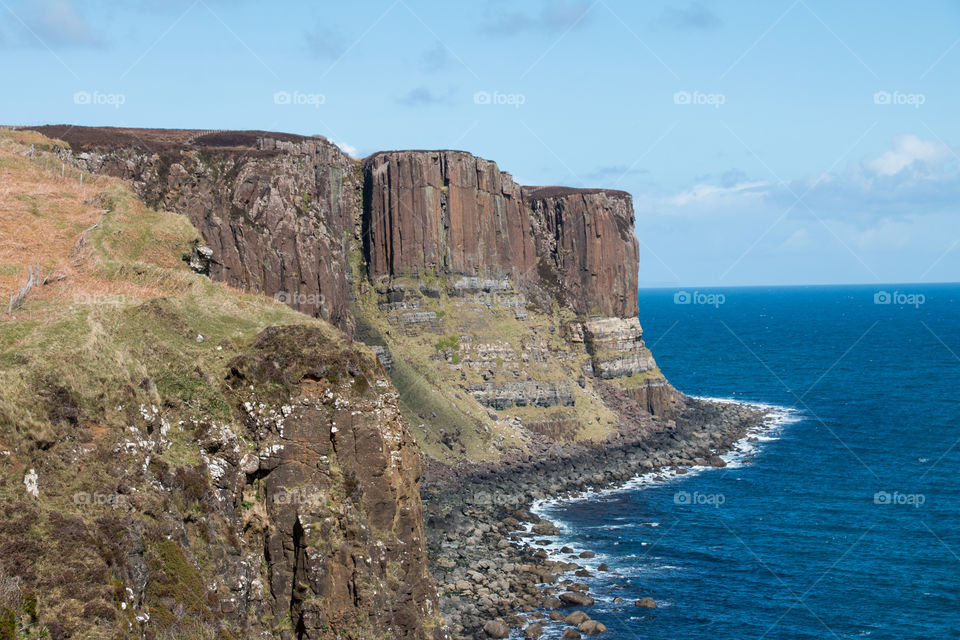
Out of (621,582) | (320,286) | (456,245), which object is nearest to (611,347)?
(456,245)

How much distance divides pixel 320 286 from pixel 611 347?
55.8 metres

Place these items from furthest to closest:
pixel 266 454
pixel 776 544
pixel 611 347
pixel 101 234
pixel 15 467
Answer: pixel 611 347
pixel 776 544
pixel 101 234
pixel 266 454
pixel 15 467

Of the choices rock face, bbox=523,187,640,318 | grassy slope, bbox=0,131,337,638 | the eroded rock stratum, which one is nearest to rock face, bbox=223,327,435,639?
the eroded rock stratum

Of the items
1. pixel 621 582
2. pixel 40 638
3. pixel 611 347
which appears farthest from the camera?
pixel 611 347

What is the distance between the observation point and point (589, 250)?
137000 mm

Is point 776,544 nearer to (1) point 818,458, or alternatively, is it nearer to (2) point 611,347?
(1) point 818,458

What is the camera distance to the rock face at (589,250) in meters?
135

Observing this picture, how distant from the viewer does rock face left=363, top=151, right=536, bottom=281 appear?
383 ft

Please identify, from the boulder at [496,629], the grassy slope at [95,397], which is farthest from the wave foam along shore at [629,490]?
the grassy slope at [95,397]

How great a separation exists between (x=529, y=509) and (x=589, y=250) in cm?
6209

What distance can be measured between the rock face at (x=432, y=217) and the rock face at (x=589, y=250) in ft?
47.2

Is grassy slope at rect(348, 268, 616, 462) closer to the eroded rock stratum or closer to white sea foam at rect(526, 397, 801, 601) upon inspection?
white sea foam at rect(526, 397, 801, 601)

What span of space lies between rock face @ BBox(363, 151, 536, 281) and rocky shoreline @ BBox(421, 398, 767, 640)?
Answer: 29.3 metres

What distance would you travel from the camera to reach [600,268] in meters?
136
